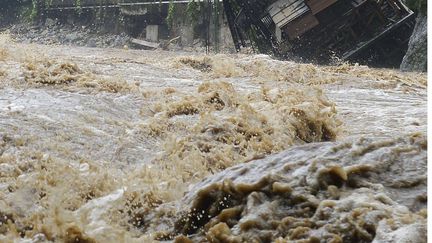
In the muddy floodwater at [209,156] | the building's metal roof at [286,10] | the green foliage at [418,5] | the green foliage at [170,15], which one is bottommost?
the muddy floodwater at [209,156]

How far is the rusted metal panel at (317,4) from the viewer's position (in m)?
16.1

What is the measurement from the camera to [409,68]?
1420 centimetres

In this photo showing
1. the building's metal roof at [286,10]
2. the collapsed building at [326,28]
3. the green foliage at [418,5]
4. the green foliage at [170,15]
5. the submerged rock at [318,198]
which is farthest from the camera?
the green foliage at [170,15]

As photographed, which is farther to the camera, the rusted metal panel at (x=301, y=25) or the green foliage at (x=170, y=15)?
the green foliage at (x=170, y=15)

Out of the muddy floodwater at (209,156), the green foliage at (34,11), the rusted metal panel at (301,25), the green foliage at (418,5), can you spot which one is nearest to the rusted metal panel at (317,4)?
the rusted metal panel at (301,25)

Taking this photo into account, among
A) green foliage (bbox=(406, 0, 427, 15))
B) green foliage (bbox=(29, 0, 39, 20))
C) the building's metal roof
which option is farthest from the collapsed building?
green foliage (bbox=(29, 0, 39, 20))

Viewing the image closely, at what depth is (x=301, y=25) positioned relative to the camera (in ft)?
53.4

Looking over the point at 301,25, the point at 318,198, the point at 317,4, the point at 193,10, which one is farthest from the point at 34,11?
the point at 318,198

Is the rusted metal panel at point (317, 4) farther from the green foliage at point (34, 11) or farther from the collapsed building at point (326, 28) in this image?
the green foliage at point (34, 11)

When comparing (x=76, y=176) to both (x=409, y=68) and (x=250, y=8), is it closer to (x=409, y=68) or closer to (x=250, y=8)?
(x=409, y=68)

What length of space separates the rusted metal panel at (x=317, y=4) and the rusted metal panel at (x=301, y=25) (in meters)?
0.16

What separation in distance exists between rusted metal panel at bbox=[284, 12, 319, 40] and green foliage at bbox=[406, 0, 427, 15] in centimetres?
237

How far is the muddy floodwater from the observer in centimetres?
420

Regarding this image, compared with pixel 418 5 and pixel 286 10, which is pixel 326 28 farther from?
pixel 418 5
